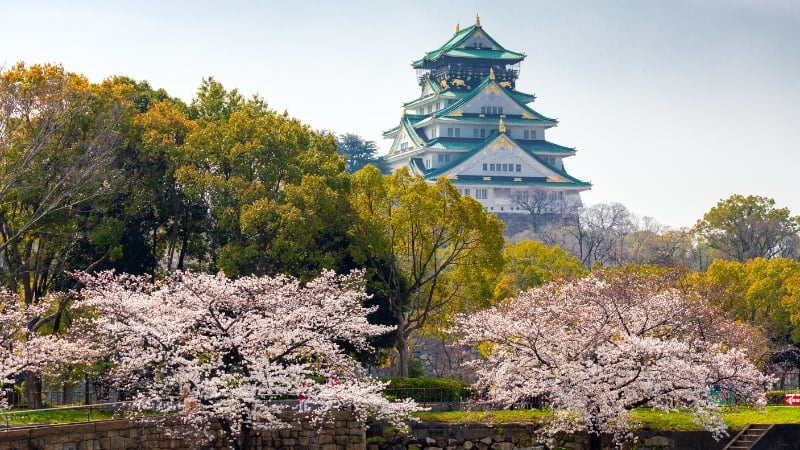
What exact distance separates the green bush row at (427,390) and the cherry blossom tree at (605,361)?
3.36m

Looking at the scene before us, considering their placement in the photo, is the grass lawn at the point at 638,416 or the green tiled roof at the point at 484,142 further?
the green tiled roof at the point at 484,142

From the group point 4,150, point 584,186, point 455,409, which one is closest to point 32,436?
point 4,150

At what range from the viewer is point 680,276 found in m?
53.8

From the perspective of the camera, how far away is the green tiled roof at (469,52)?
134 m

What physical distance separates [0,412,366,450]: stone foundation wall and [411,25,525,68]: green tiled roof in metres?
101

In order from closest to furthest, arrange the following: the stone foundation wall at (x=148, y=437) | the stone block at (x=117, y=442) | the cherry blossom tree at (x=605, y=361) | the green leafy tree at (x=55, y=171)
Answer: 1. the stone foundation wall at (x=148, y=437)
2. the stone block at (x=117, y=442)
3. the cherry blossom tree at (x=605, y=361)
4. the green leafy tree at (x=55, y=171)

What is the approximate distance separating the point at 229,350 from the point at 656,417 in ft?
37.8

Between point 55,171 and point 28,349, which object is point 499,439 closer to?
point 28,349

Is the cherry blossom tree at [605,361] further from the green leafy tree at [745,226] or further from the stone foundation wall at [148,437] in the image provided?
the green leafy tree at [745,226]

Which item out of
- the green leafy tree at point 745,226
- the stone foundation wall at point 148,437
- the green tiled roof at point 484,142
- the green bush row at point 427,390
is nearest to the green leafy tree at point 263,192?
the green bush row at point 427,390

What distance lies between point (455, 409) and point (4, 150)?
1463 centimetres

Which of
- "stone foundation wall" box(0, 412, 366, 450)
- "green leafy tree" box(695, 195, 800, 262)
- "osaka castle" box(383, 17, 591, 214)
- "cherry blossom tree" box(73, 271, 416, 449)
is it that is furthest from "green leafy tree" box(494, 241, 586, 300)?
"osaka castle" box(383, 17, 591, 214)

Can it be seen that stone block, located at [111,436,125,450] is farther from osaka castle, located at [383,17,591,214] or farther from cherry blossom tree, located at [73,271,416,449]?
osaka castle, located at [383,17,591,214]

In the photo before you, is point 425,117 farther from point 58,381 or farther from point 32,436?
point 32,436
